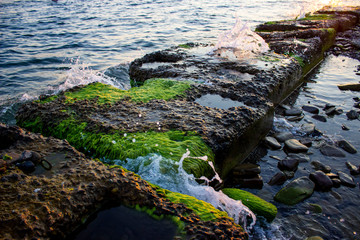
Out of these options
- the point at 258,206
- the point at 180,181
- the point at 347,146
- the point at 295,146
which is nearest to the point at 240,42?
the point at 295,146

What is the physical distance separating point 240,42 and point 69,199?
5783 millimetres

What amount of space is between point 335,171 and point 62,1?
2284cm

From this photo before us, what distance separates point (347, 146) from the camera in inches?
145

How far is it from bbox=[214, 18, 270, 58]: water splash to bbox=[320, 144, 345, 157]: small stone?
3141 mm

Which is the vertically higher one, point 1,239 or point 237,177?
point 1,239

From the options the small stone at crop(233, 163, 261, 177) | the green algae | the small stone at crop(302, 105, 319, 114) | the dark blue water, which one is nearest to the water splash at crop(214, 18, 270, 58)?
the small stone at crop(302, 105, 319, 114)

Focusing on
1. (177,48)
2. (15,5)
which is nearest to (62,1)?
(15,5)

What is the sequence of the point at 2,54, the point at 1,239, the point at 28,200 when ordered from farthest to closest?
the point at 2,54 < the point at 28,200 < the point at 1,239

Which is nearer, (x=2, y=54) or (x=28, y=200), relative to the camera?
(x=28, y=200)

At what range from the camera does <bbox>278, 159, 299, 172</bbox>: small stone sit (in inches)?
129

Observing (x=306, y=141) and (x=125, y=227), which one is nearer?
(x=125, y=227)

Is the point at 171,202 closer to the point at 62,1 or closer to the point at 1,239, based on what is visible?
the point at 1,239

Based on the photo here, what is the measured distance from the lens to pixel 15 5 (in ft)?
57.7

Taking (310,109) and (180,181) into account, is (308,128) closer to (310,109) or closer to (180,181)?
(310,109)
